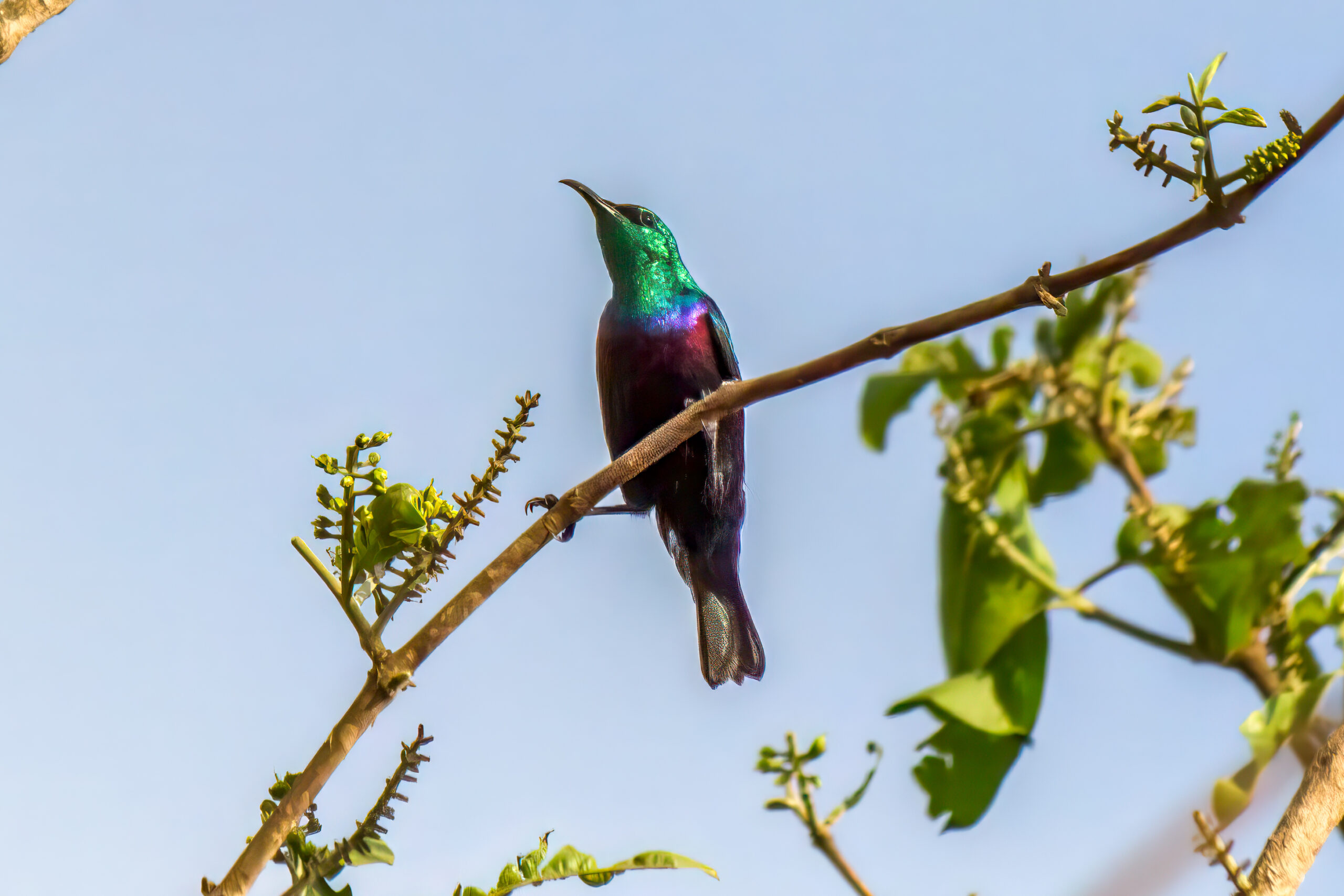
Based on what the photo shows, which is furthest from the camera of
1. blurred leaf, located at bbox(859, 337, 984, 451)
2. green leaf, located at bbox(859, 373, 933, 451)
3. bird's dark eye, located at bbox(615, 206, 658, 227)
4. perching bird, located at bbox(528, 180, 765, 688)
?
bird's dark eye, located at bbox(615, 206, 658, 227)

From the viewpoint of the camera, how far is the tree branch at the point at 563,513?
3.36 ft

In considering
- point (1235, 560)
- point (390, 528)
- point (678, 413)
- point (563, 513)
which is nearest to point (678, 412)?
point (678, 413)

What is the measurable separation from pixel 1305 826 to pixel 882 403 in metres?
2.16

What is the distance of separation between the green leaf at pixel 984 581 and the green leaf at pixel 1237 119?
1545 millimetres

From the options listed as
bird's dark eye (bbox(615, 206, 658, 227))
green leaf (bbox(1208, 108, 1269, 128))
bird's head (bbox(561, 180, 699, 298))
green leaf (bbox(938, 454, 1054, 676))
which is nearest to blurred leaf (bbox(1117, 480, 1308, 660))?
green leaf (bbox(938, 454, 1054, 676))

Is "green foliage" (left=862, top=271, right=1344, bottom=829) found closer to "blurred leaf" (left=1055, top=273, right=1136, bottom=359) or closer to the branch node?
"blurred leaf" (left=1055, top=273, right=1136, bottom=359)

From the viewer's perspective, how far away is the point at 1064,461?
10.0 ft

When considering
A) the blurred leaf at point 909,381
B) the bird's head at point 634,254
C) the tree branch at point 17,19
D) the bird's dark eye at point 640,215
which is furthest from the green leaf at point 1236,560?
the tree branch at point 17,19

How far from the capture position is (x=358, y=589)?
123 cm

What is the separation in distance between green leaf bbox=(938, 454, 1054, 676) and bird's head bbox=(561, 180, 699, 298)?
1.10 m

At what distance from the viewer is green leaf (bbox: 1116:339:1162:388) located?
3012 mm

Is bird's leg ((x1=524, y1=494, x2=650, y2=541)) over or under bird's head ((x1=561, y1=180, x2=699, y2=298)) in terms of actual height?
under

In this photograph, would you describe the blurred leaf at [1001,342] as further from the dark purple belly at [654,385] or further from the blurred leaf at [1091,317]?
the dark purple belly at [654,385]

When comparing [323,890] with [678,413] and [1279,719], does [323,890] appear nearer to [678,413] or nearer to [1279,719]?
[1279,719]
